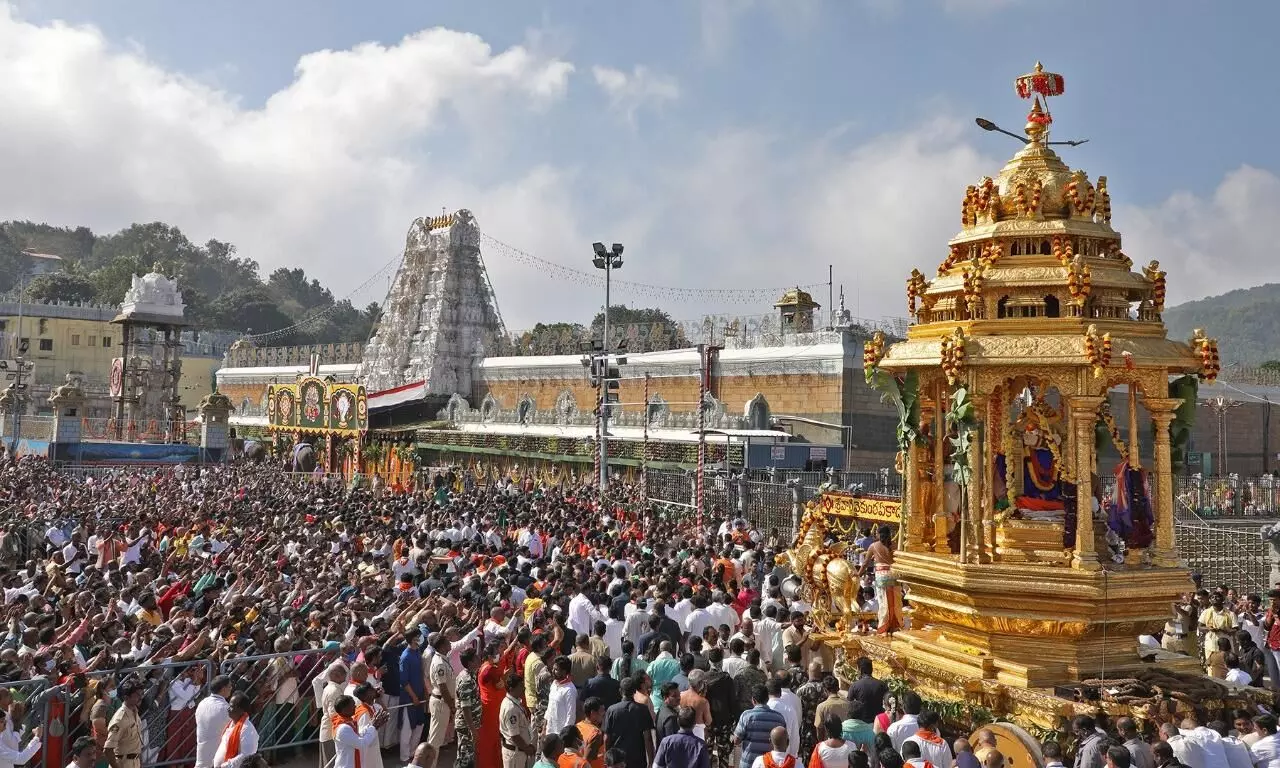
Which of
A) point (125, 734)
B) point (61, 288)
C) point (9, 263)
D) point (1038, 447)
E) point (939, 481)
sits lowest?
point (125, 734)

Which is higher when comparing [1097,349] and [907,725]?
[1097,349]

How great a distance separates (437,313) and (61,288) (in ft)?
146

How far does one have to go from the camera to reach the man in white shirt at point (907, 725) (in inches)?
280

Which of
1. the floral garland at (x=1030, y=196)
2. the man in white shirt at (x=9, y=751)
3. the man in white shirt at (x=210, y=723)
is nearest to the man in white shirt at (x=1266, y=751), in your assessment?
the floral garland at (x=1030, y=196)

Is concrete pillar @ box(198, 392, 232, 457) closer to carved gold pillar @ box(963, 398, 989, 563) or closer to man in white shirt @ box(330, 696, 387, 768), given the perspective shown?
man in white shirt @ box(330, 696, 387, 768)

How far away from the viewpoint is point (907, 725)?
7121mm

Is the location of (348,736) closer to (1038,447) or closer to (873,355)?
(873,355)

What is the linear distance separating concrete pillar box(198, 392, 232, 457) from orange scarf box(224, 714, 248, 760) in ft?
130

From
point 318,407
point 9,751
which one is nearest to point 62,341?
point 318,407

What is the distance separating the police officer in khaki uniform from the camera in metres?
7.48

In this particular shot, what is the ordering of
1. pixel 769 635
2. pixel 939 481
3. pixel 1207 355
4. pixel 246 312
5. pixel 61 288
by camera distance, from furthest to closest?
pixel 246 312 < pixel 61 288 < pixel 769 635 < pixel 939 481 < pixel 1207 355

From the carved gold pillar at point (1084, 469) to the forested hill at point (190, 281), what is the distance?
77.7 meters

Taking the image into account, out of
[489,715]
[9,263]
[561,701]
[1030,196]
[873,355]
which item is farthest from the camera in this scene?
[9,263]

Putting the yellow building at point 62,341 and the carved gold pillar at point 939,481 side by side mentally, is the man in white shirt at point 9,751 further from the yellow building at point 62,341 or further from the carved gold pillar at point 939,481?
the yellow building at point 62,341
